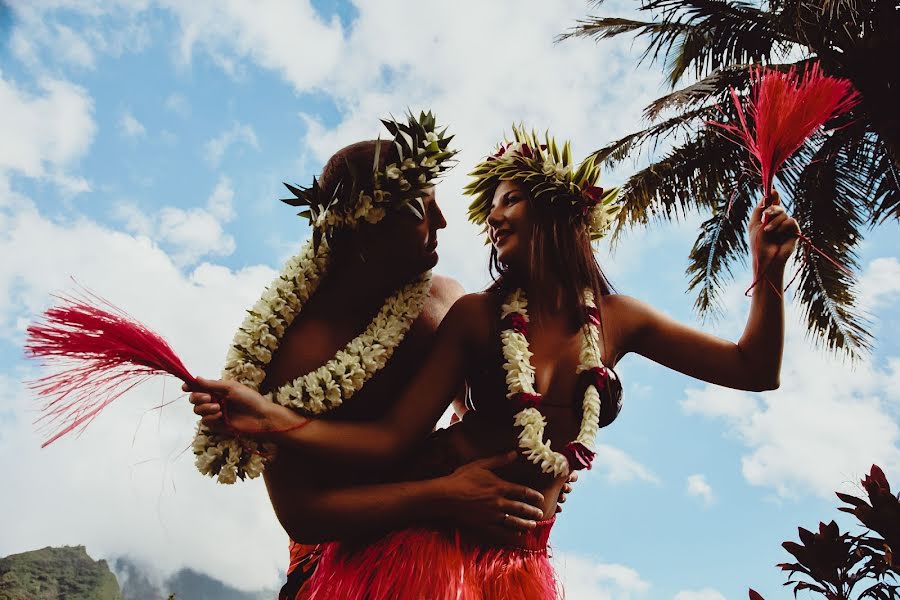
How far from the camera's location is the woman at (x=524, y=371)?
200 centimetres

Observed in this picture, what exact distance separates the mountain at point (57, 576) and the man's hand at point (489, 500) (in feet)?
126

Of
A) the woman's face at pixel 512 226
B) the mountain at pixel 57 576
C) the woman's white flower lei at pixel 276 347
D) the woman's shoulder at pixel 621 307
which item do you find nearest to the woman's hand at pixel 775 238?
the woman's shoulder at pixel 621 307

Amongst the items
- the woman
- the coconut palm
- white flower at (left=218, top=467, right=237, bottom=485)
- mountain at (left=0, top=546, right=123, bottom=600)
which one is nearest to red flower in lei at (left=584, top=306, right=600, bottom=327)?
the woman

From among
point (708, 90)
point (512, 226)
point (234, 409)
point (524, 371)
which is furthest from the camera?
point (708, 90)

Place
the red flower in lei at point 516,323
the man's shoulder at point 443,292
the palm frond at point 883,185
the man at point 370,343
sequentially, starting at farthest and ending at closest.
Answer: the palm frond at point 883,185, the man's shoulder at point 443,292, the red flower in lei at point 516,323, the man at point 370,343

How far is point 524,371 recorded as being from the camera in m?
2.07

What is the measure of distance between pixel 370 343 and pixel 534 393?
50cm

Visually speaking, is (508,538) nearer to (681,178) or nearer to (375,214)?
(375,214)

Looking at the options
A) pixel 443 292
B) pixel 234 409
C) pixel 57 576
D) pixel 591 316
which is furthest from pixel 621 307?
pixel 57 576

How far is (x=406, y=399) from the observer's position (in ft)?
6.95

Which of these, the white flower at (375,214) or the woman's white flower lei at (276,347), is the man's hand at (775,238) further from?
the white flower at (375,214)

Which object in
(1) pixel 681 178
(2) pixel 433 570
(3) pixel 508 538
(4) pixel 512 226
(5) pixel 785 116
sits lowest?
(2) pixel 433 570

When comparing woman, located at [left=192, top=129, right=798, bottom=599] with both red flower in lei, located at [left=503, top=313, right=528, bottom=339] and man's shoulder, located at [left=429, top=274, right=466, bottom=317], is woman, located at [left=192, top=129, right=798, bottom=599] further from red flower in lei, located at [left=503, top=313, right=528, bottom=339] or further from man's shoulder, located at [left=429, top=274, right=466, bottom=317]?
man's shoulder, located at [left=429, top=274, right=466, bottom=317]

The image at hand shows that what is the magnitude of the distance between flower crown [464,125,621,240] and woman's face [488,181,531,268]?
0.14ft
